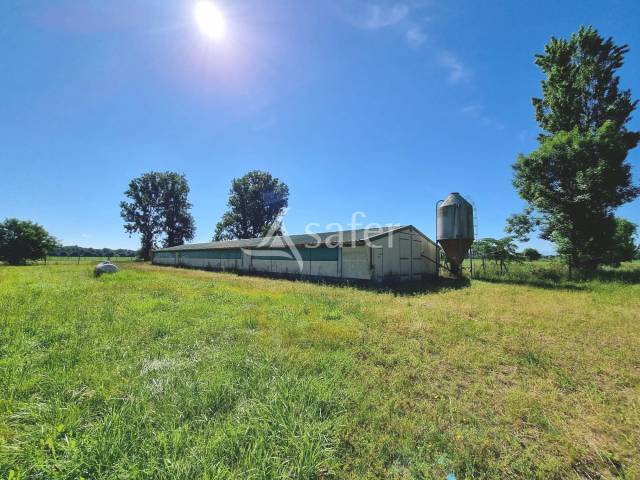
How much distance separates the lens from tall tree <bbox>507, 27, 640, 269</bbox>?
48.5 feet

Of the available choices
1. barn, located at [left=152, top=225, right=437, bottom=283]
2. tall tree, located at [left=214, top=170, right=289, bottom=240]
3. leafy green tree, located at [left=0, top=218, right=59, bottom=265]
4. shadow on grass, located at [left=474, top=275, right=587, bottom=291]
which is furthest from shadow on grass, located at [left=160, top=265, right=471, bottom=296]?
leafy green tree, located at [left=0, top=218, right=59, bottom=265]

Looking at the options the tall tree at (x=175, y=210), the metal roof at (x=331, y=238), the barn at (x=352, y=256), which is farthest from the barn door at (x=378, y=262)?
the tall tree at (x=175, y=210)

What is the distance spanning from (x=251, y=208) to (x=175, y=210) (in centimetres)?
1945

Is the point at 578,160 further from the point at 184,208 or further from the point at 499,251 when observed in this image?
the point at 184,208

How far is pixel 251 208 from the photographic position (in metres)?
46.4

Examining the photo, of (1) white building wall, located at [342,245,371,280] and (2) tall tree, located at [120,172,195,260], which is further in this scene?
(2) tall tree, located at [120,172,195,260]

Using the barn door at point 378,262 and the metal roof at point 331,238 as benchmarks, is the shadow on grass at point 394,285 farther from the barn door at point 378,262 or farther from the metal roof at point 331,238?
the metal roof at point 331,238

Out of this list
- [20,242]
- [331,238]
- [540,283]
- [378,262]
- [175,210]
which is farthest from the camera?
[175,210]

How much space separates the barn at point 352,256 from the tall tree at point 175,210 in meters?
36.1

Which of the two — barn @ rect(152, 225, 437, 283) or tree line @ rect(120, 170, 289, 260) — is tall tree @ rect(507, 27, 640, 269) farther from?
tree line @ rect(120, 170, 289, 260)

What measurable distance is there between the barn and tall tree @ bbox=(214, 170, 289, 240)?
22525 millimetres

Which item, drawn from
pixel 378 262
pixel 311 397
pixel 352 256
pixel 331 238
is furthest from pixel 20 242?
pixel 311 397

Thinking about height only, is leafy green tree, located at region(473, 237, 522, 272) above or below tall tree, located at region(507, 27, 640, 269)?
below

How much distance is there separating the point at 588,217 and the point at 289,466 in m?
23.1
